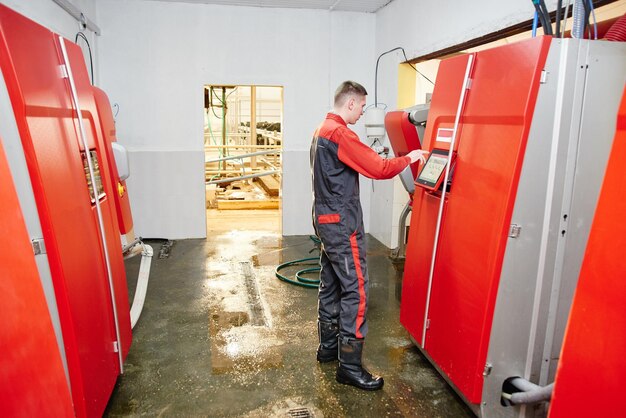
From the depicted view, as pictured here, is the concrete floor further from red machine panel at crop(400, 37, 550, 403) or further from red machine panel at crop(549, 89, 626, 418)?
red machine panel at crop(549, 89, 626, 418)

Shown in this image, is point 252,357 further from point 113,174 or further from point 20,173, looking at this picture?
point 20,173

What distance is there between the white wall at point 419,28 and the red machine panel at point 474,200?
3.20ft

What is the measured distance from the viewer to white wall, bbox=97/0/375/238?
528 centimetres

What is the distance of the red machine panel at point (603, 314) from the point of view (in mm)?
735

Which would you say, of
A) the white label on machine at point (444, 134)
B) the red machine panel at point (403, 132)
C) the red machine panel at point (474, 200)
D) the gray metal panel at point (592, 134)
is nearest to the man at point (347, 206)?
the white label on machine at point (444, 134)

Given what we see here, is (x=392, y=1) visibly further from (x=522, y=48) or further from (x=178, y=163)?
(x=522, y=48)

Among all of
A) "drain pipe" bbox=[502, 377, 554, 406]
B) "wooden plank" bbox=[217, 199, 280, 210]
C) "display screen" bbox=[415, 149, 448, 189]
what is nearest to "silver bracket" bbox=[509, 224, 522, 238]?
"display screen" bbox=[415, 149, 448, 189]

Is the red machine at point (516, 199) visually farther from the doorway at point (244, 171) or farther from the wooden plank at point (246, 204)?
the wooden plank at point (246, 204)

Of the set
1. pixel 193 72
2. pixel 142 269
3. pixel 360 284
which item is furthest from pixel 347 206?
pixel 193 72

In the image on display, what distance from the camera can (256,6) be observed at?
17.8 feet

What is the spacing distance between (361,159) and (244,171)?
6427 mm

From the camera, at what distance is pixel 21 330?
2.96ft

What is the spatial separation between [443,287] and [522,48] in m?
1.17

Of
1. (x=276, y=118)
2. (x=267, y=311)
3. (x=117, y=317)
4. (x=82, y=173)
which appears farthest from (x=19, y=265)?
(x=276, y=118)
